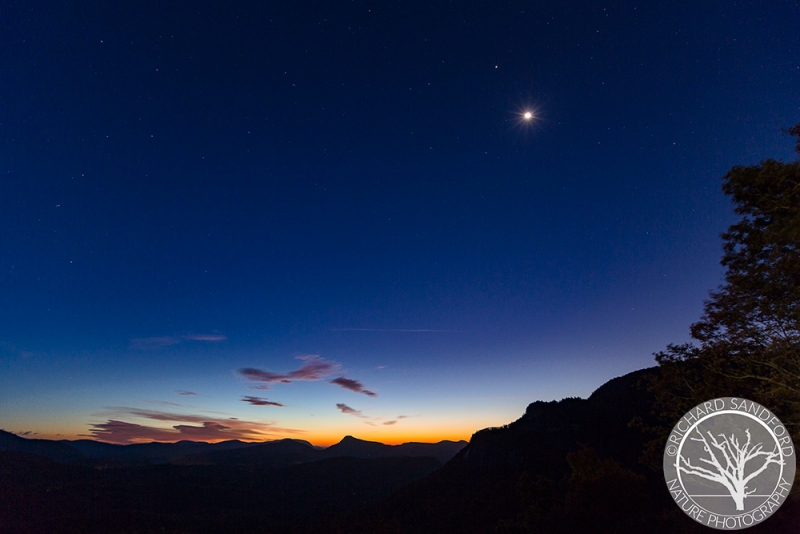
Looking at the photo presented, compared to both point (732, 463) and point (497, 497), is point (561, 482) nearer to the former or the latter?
point (732, 463)

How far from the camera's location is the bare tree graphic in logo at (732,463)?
11059mm

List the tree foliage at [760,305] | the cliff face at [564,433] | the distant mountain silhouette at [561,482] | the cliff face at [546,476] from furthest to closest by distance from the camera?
the cliff face at [564,433], the cliff face at [546,476], the distant mountain silhouette at [561,482], the tree foliage at [760,305]

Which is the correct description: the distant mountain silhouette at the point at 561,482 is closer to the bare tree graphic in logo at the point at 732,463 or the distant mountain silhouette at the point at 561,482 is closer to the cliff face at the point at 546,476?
the cliff face at the point at 546,476

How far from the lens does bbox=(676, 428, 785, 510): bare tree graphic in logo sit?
36.3ft

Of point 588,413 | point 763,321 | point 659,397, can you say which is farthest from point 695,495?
point 588,413

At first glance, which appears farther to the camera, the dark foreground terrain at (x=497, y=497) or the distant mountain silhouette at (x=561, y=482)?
the dark foreground terrain at (x=497, y=497)

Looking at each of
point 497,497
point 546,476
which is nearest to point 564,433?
point 497,497

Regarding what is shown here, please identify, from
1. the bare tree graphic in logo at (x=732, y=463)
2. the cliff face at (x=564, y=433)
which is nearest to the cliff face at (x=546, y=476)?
the cliff face at (x=564, y=433)

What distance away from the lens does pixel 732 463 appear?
11922 millimetres

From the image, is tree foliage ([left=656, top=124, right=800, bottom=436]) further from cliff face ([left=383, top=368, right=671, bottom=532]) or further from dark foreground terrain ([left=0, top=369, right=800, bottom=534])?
cliff face ([left=383, top=368, right=671, bottom=532])

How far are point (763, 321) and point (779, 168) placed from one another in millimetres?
4465

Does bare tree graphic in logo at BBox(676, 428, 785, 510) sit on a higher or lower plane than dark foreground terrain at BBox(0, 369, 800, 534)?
higher

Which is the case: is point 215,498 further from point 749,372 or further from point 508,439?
point 749,372

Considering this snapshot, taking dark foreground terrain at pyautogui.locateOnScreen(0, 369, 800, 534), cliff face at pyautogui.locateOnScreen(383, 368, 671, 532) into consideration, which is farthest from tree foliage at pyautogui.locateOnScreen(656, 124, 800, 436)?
cliff face at pyautogui.locateOnScreen(383, 368, 671, 532)
